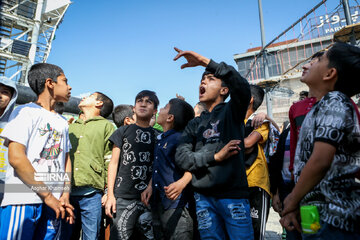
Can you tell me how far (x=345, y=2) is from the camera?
508 cm

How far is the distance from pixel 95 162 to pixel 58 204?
34.1 inches

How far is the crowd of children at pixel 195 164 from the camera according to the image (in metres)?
1.06

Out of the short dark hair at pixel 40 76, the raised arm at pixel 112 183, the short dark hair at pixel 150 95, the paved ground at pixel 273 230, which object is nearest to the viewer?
the short dark hair at pixel 40 76

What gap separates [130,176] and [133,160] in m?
0.16

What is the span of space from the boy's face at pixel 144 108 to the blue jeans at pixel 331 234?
1.92 m

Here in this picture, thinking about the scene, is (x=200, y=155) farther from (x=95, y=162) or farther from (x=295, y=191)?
(x=95, y=162)

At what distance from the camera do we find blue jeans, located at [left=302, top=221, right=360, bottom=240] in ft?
3.23

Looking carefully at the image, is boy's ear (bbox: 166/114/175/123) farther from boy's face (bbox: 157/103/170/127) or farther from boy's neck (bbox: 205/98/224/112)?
boy's neck (bbox: 205/98/224/112)

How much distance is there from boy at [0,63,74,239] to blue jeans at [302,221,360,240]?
4.99 ft

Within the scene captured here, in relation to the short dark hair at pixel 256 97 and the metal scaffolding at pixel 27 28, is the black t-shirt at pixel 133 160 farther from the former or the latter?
the metal scaffolding at pixel 27 28

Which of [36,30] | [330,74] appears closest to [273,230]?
[330,74]

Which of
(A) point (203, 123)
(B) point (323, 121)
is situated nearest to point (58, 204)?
(A) point (203, 123)

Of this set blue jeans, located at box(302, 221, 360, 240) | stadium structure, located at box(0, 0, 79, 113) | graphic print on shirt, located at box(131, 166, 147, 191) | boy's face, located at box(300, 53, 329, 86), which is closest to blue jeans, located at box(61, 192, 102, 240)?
graphic print on shirt, located at box(131, 166, 147, 191)

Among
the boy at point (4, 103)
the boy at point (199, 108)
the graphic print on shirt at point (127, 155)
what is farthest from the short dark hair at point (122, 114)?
the boy at point (4, 103)
